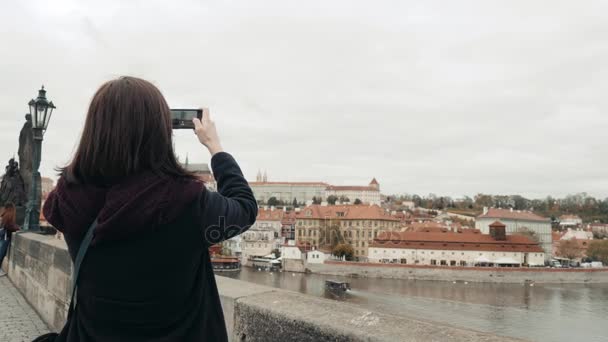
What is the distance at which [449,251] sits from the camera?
6131 cm

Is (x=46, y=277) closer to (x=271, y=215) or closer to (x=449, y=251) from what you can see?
(x=449, y=251)

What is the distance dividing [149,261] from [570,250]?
8618 cm

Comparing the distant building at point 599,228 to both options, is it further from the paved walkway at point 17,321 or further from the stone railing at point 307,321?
the stone railing at point 307,321

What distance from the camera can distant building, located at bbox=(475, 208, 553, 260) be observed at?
81081mm

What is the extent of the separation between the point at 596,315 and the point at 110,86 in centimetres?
4233

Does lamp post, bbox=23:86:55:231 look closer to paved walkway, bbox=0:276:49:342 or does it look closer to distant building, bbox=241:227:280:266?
paved walkway, bbox=0:276:49:342

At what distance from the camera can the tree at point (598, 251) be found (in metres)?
71.4

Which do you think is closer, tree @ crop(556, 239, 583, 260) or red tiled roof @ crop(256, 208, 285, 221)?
tree @ crop(556, 239, 583, 260)

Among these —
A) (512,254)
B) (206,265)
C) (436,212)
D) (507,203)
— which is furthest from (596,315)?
(507,203)

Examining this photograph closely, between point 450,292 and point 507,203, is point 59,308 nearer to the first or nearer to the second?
point 450,292

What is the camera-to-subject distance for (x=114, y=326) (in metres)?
1.09

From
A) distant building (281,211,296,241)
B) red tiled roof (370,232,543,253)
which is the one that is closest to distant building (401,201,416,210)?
distant building (281,211,296,241)

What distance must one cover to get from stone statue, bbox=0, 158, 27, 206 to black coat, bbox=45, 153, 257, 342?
35.0ft

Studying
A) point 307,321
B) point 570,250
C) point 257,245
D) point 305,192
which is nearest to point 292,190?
point 305,192
